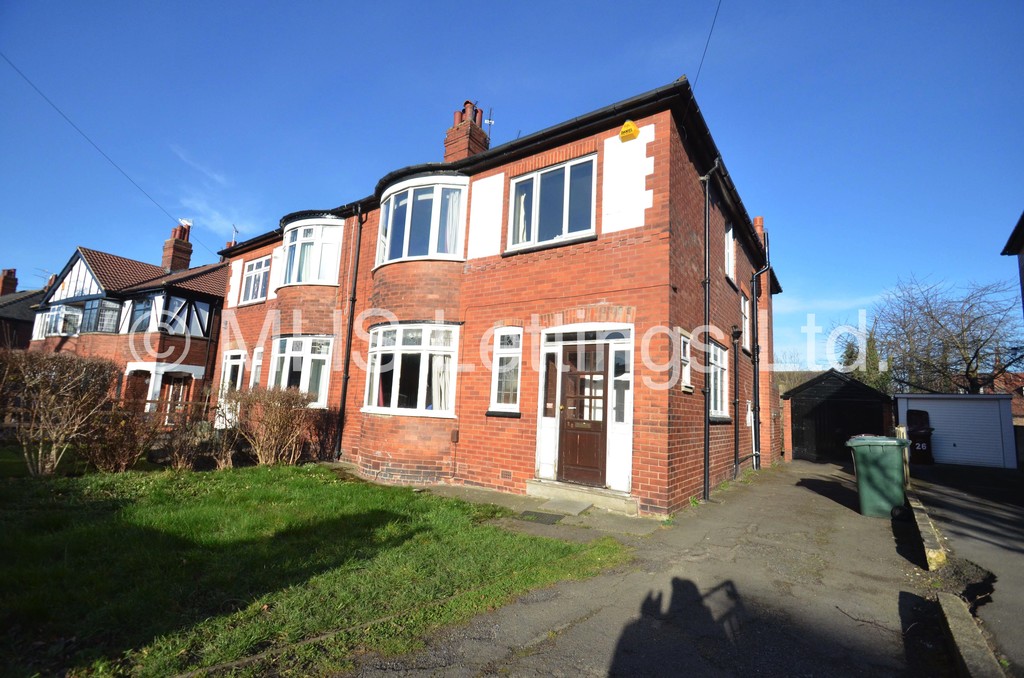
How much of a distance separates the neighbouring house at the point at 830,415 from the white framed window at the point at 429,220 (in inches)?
579

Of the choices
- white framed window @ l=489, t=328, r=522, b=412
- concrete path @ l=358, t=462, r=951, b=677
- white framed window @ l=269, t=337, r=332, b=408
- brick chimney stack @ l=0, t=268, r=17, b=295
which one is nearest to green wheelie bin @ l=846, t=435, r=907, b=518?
concrete path @ l=358, t=462, r=951, b=677

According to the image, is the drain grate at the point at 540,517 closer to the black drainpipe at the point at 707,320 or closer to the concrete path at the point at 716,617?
the concrete path at the point at 716,617

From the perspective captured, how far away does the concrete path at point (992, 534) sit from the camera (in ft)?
11.9

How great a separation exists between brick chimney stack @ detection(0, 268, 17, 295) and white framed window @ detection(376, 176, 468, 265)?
4451 cm

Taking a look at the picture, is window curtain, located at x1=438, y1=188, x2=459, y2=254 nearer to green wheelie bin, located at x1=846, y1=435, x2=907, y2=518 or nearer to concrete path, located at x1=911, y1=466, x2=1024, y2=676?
green wheelie bin, located at x1=846, y1=435, x2=907, y2=518

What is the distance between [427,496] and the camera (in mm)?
7785

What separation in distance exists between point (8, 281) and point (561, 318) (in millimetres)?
49249

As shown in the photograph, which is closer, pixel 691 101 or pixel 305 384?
pixel 691 101

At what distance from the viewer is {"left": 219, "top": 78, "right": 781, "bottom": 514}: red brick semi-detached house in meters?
7.64

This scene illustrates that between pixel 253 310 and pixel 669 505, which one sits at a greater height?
pixel 253 310

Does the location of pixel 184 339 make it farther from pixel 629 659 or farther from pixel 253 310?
pixel 629 659

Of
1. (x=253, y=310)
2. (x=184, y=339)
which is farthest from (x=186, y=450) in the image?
(x=184, y=339)

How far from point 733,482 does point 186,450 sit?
34.9 ft

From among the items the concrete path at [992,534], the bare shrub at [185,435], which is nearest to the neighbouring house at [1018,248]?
the concrete path at [992,534]
